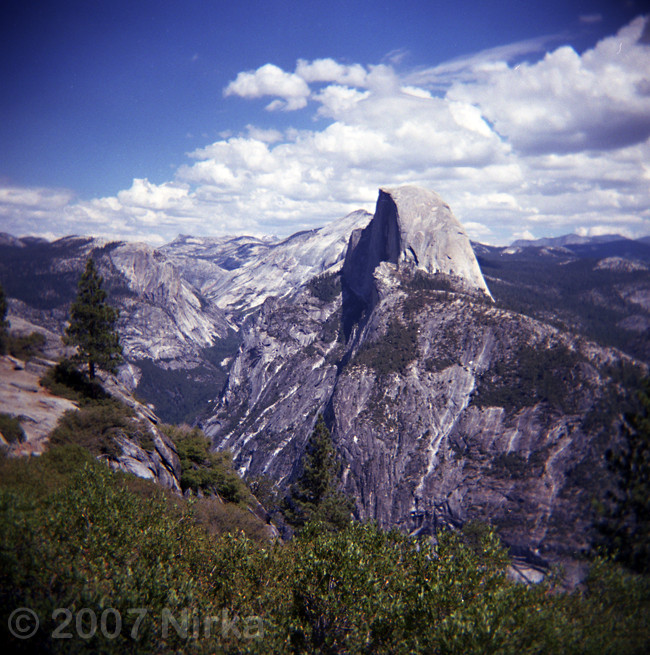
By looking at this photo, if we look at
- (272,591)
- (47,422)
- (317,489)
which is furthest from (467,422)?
(272,591)

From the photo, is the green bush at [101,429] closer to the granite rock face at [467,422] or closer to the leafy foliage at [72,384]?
the leafy foliage at [72,384]

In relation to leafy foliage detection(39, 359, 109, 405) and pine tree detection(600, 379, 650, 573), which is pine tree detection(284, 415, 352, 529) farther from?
pine tree detection(600, 379, 650, 573)

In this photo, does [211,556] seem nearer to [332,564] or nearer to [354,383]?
[332,564]

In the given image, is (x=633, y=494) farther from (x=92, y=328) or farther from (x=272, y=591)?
(x=92, y=328)

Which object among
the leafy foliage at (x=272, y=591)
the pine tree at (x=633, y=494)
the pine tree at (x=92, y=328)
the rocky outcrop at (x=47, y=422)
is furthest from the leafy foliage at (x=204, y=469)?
the pine tree at (x=633, y=494)

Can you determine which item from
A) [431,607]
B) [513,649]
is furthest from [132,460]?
[513,649]

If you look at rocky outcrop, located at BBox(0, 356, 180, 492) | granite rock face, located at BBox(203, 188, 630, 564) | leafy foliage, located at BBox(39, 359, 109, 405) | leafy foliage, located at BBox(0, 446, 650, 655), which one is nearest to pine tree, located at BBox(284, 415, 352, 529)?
rocky outcrop, located at BBox(0, 356, 180, 492)

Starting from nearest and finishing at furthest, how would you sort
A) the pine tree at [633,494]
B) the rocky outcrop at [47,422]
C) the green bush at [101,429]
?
the pine tree at [633,494], the rocky outcrop at [47,422], the green bush at [101,429]
